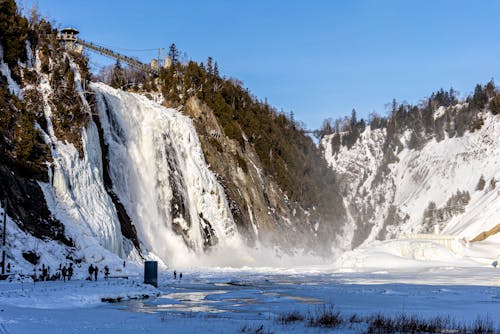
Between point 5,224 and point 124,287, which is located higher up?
point 5,224

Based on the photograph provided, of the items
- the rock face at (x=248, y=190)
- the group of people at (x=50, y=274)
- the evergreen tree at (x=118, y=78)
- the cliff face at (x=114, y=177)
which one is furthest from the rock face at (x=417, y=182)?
the group of people at (x=50, y=274)

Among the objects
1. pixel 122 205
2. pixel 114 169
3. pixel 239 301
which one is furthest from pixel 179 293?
pixel 114 169

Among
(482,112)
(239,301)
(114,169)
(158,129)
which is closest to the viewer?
(239,301)

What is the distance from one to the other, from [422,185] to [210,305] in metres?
107

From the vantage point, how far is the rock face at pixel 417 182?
352 feet

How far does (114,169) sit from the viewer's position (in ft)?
176

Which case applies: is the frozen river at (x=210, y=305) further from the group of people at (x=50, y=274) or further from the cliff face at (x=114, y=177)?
the cliff face at (x=114, y=177)

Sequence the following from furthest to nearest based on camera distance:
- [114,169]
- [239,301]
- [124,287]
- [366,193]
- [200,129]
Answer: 1. [366,193]
2. [200,129]
3. [114,169]
4. [124,287]
5. [239,301]

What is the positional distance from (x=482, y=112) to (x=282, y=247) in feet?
213

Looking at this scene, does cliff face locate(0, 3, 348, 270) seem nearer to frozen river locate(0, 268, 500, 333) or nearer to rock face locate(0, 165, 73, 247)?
rock face locate(0, 165, 73, 247)

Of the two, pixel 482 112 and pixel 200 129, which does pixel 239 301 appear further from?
pixel 482 112

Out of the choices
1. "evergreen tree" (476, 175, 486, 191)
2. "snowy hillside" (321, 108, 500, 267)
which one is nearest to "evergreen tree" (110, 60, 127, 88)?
"snowy hillside" (321, 108, 500, 267)

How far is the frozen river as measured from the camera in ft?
52.2

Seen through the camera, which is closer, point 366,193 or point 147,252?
point 147,252
